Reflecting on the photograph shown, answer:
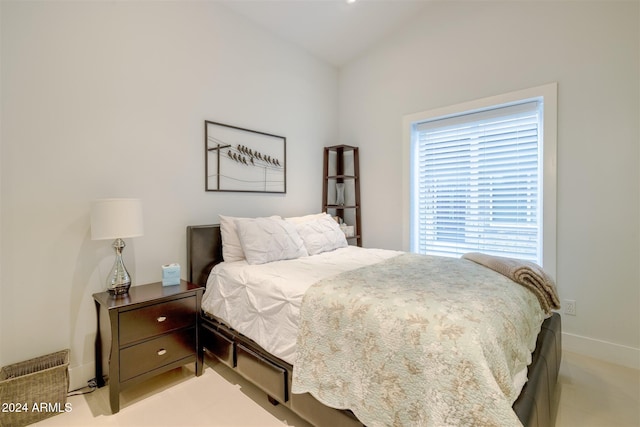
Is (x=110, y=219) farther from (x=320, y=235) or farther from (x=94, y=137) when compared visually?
(x=320, y=235)

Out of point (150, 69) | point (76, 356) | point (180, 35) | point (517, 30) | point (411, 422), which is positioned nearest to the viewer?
point (411, 422)

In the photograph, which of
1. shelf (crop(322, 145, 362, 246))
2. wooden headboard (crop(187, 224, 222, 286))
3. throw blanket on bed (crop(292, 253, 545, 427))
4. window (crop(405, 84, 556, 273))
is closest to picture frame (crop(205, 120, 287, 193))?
wooden headboard (crop(187, 224, 222, 286))

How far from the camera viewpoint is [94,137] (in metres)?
2.09

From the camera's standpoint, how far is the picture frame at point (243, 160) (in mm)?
2744

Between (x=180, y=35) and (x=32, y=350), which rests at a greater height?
(x=180, y=35)

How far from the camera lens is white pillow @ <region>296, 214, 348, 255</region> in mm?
2816

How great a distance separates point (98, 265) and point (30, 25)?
1559 mm

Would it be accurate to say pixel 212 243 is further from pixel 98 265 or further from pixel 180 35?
pixel 180 35

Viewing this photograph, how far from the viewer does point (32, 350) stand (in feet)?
6.15

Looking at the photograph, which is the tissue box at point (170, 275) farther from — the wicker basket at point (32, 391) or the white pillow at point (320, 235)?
the white pillow at point (320, 235)

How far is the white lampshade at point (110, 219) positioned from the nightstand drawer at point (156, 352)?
2.32 feet

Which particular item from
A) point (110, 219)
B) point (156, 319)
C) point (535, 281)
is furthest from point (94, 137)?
point (535, 281)

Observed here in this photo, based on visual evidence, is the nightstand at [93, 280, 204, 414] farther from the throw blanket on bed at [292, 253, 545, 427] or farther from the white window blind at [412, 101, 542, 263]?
the white window blind at [412, 101, 542, 263]

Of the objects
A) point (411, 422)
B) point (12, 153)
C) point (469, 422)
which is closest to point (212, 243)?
point (12, 153)
